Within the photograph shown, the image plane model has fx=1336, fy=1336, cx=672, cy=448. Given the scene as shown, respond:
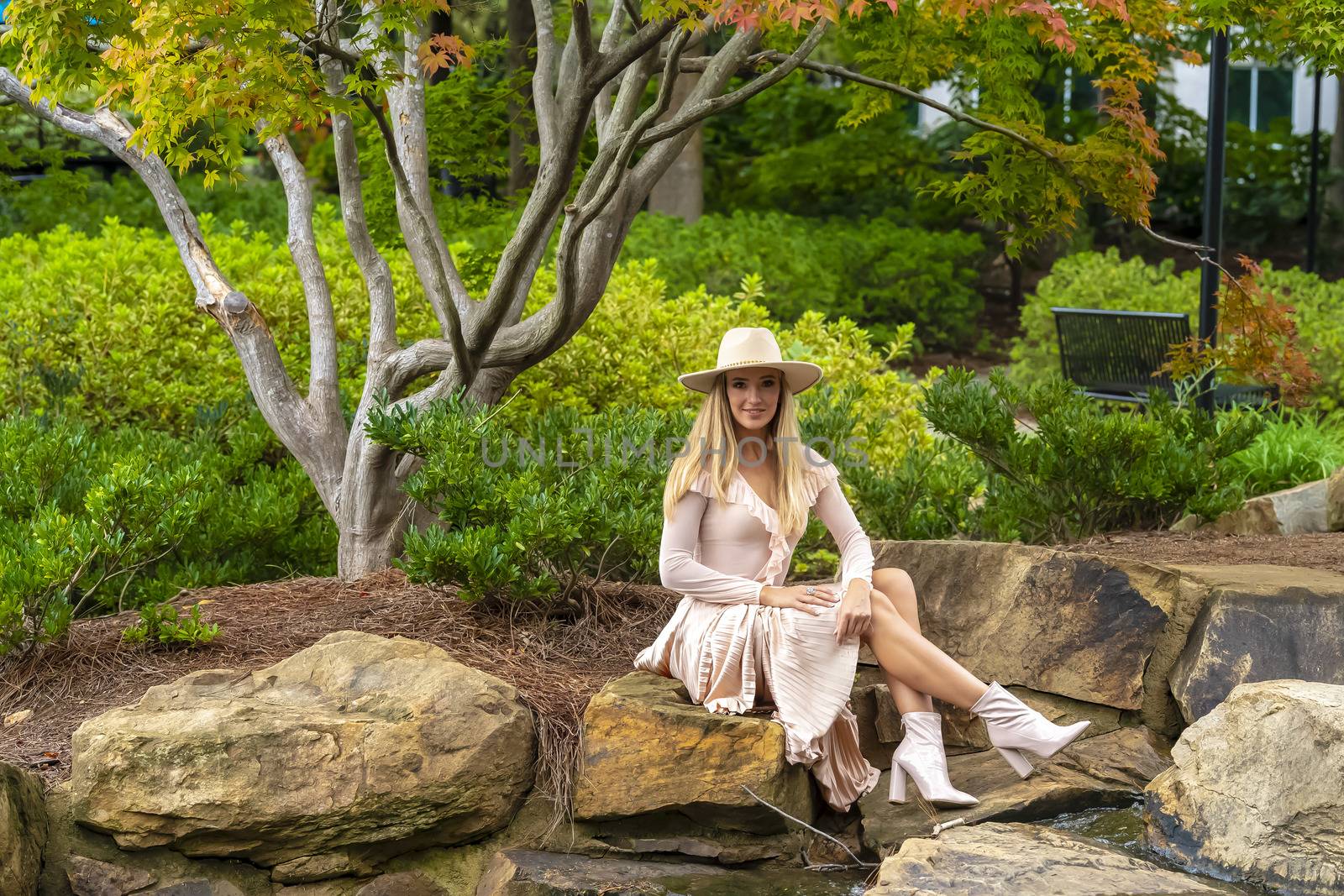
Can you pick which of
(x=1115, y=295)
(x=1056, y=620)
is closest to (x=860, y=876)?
(x=1056, y=620)

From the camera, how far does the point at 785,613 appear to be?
395cm

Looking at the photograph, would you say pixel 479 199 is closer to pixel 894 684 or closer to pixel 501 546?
pixel 501 546

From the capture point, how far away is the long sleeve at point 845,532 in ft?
13.3

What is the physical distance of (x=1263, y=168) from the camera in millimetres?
19969

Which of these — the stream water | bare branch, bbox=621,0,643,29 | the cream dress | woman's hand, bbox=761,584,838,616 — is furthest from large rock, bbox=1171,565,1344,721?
bare branch, bbox=621,0,643,29

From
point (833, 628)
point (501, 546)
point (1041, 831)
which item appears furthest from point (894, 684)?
point (501, 546)

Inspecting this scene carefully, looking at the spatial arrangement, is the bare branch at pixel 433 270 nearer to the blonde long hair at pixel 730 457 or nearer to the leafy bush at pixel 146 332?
the blonde long hair at pixel 730 457

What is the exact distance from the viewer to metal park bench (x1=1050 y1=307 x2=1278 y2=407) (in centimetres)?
938

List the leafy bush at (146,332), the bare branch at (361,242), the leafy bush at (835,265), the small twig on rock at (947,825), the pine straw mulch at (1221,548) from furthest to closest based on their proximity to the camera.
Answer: the leafy bush at (835,265), the leafy bush at (146,332), the bare branch at (361,242), the pine straw mulch at (1221,548), the small twig on rock at (947,825)

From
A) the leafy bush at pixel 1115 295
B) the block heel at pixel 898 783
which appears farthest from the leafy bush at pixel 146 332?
the leafy bush at pixel 1115 295

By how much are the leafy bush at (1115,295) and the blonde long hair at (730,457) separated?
8.11 meters

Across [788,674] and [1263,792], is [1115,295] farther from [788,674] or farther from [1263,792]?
[788,674]

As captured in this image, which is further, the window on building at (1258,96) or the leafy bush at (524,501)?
the window on building at (1258,96)

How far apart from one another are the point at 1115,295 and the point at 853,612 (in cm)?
1031
